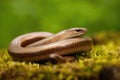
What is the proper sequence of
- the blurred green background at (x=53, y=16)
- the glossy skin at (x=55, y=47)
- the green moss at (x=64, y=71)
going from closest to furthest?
the green moss at (x=64, y=71), the glossy skin at (x=55, y=47), the blurred green background at (x=53, y=16)

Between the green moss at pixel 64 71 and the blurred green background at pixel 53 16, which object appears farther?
the blurred green background at pixel 53 16

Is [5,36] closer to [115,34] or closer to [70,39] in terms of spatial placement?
[115,34]

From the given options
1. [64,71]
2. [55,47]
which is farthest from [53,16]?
[64,71]

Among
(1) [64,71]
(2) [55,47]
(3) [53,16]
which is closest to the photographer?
(1) [64,71]

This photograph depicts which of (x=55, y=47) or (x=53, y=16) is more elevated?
(x=55, y=47)

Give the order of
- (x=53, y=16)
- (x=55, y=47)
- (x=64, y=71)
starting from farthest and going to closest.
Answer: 1. (x=53, y=16)
2. (x=55, y=47)
3. (x=64, y=71)

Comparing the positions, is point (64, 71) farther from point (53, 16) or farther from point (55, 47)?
point (53, 16)

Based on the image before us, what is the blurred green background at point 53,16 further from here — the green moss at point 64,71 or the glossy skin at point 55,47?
the green moss at point 64,71

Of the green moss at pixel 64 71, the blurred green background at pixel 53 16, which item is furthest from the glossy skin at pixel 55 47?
the blurred green background at pixel 53 16

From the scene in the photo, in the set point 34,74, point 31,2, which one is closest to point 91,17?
point 31,2
